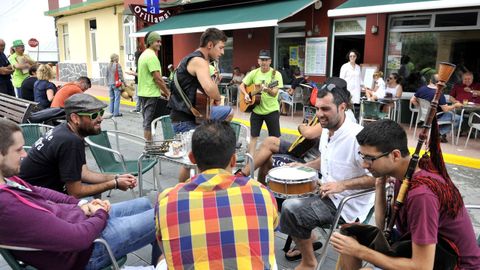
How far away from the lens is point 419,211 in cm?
173

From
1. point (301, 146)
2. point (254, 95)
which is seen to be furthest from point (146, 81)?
point (301, 146)

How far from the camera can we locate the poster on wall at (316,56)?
997cm

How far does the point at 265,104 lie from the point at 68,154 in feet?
11.5

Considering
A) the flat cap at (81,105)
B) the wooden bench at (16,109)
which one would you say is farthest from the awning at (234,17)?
the flat cap at (81,105)

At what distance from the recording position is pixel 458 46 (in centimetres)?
842

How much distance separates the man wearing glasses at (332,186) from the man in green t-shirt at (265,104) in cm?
272

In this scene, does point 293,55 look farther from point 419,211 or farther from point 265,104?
point 419,211

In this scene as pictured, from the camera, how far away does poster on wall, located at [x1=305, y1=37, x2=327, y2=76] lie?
997 centimetres

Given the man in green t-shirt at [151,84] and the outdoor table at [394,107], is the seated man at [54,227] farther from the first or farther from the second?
the outdoor table at [394,107]

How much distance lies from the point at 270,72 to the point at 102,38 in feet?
46.5

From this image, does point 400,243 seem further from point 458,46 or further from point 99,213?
point 458,46

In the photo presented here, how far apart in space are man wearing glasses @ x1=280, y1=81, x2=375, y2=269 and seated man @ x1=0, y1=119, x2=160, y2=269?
0.95 meters

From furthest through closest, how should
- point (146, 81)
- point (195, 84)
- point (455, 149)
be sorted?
point (455, 149)
point (146, 81)
point (195, 84)

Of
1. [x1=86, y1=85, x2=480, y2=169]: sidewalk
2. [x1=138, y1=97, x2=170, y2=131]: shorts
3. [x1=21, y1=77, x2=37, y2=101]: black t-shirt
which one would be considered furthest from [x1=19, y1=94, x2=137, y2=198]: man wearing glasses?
[x1=21, y1=77, x2=37, y2=101]: black t-shirt
